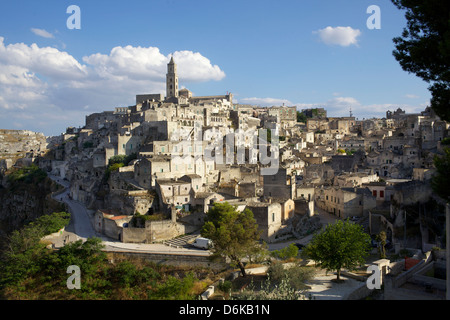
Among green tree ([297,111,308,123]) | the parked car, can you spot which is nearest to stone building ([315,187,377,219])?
the parked car

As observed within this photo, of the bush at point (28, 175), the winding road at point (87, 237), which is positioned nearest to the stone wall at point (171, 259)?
the winding road at point (87, 237)

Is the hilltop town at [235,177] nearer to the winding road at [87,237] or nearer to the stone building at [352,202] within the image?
the stone building at [352,202]

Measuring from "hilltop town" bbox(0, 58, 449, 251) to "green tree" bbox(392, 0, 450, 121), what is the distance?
8824 mm

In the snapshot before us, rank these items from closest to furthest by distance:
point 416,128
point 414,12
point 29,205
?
point 414,12, point 29,205, point 416,128

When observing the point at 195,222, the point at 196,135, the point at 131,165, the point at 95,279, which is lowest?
the point at 95,279

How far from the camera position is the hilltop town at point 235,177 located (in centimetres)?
3141

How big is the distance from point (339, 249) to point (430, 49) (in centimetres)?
1153

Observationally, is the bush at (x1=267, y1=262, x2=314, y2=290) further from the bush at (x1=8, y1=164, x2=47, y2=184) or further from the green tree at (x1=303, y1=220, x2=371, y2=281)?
the bush at (x1=8, y1=164, x2=47, y2=184)

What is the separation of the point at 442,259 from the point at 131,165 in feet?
109

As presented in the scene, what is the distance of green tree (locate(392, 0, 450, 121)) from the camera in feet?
38.2

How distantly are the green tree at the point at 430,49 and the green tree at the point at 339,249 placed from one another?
984 cm

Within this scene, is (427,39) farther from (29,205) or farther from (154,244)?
(29,205)

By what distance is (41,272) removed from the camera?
2570 cm
